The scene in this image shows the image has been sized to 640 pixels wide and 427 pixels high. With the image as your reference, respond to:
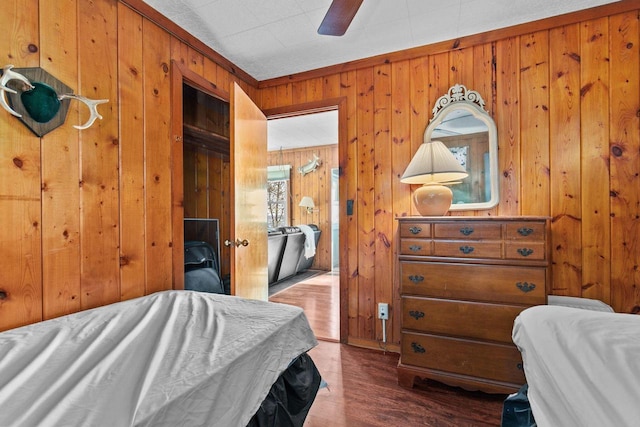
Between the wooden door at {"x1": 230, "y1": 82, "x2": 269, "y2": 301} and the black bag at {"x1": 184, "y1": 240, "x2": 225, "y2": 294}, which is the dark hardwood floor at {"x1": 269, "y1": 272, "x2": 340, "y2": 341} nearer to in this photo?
the wooden door at {"x1": 230, "y1": 82, "x2": 269, "y2": 301}

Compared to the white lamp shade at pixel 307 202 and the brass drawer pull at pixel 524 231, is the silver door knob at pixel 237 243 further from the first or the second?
the white lamp shade at pixel 307 202

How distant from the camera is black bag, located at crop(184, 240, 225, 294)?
100.0 inches

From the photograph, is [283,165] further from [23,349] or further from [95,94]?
[23,349]

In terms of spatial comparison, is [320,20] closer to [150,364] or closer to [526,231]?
[526,231]

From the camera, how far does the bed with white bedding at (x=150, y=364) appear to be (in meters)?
0.62

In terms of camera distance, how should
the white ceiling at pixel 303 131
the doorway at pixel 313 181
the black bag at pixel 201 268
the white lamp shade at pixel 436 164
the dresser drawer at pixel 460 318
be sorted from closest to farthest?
the dresser drawer at pixel 460 318 < the white lamp shade at pixel 436 164 < the black bag at pixel 201 268 < the white ceiling at pixel 303 131 < the doorway at pixel 313 181

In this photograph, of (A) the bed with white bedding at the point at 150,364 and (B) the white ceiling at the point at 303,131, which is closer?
(A) the bed with white bedding at the point at 150,364

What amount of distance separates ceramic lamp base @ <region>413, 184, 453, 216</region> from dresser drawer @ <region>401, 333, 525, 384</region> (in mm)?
808

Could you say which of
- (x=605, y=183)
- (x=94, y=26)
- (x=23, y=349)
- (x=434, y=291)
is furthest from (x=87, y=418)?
(x=605, y=183)

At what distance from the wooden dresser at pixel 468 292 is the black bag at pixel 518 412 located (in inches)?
28.2

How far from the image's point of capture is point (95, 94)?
1.58 metres

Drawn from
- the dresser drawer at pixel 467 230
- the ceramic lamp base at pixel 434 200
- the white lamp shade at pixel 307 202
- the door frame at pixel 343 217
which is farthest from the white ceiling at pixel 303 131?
the dresser drawer at pixel 467 230

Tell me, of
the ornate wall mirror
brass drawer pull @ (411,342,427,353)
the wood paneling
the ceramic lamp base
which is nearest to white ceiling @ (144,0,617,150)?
the ornate wall mirror

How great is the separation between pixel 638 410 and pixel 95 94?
2274 millimetres
